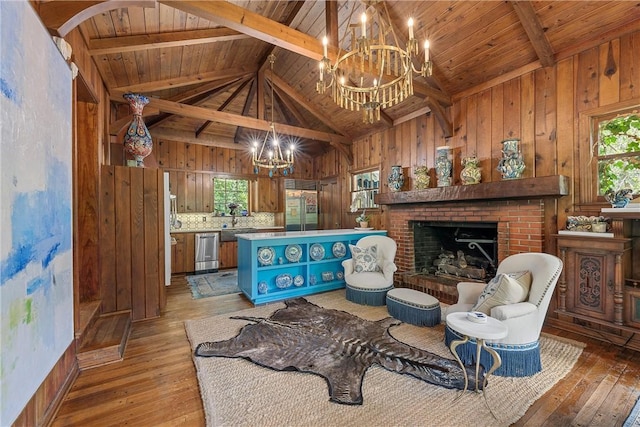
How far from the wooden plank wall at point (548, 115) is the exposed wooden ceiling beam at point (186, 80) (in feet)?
11.0

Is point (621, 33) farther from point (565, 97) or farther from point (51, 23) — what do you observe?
point (51, 23)

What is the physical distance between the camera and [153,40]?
9.50 feet

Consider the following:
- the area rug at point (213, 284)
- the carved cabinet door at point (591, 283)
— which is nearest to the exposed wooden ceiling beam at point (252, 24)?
the carved cabinet door at point (591, 283)

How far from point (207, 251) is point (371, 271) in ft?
12.6

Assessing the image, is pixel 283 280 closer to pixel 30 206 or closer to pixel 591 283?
pixel 30 206

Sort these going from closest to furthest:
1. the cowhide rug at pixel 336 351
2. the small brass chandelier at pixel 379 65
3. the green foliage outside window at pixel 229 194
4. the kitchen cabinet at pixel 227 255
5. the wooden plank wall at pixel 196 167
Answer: the small brass chandelier at pixel 379 65, the cowhide rug at pixel 336 351, the wooden plank wall at pixel 196 167, the kitchen cabinet at pixel 227 255, the green foliage outside window at pixel 229 194

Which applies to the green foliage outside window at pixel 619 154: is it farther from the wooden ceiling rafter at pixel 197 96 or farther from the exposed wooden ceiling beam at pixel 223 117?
the wooden ceiling rafter at pixel 197 96

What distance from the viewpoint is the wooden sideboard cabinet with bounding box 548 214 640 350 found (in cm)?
245

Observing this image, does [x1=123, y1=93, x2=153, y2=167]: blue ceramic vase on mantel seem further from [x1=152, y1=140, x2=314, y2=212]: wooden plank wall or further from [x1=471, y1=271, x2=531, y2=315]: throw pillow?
[x1=471, y1=271, x2=531, y2=315]: throw pillow

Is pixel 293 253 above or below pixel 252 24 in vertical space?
below

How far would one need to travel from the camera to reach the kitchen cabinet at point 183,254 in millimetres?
5598

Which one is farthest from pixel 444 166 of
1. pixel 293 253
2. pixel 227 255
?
pixel 227 255

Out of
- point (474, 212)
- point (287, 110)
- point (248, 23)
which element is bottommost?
point (474, 212)

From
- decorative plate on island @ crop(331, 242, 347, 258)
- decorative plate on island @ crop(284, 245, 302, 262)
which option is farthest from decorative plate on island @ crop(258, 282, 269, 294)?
decorative plate on island @ crop(331, 242, 347, 258)
